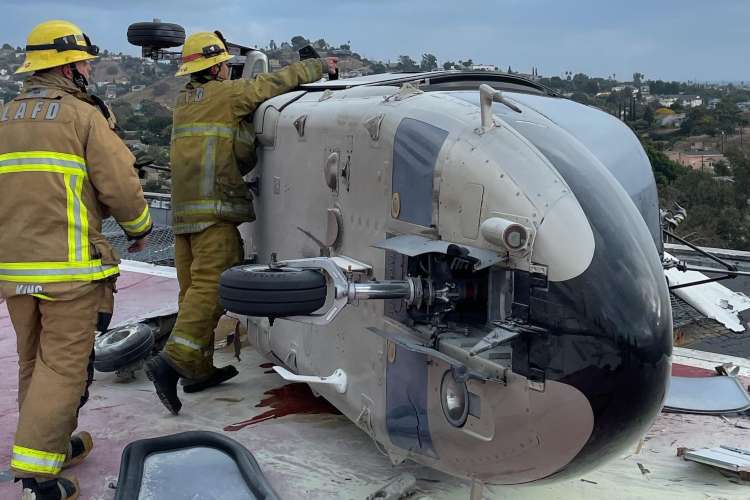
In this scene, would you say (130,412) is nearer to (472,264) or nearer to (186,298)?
(186,298)

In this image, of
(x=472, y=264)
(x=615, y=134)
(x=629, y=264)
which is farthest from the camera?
(x=615, y=134)

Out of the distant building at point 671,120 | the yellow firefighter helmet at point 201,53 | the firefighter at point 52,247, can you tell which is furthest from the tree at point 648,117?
the firefighter at point 52,247

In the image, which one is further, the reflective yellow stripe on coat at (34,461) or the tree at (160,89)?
the tree at (160,89)

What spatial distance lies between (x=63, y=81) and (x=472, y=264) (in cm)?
227

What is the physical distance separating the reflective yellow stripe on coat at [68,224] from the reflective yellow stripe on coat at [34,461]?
0.75 metres

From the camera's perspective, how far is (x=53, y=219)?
12.6ft

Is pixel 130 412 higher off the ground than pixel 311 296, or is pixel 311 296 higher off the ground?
pixel 311 296

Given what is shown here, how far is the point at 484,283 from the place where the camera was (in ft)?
10.7

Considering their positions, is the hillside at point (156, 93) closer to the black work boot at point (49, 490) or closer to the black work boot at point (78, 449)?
the black work boot at point (78, 449)

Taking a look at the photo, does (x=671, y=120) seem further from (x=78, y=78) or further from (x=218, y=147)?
(x=78, y=78)

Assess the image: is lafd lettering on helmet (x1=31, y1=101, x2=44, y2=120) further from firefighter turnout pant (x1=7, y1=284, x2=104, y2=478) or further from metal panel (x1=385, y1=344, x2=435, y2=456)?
metal panel (x1=385, y1=344, x2=435, y2=456)

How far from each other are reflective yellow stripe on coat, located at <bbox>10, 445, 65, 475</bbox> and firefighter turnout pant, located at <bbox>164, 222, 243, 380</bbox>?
1163 mm

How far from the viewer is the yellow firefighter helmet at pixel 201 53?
5.12m

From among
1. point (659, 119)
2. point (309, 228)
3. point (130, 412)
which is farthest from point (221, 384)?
point (659, 119)
